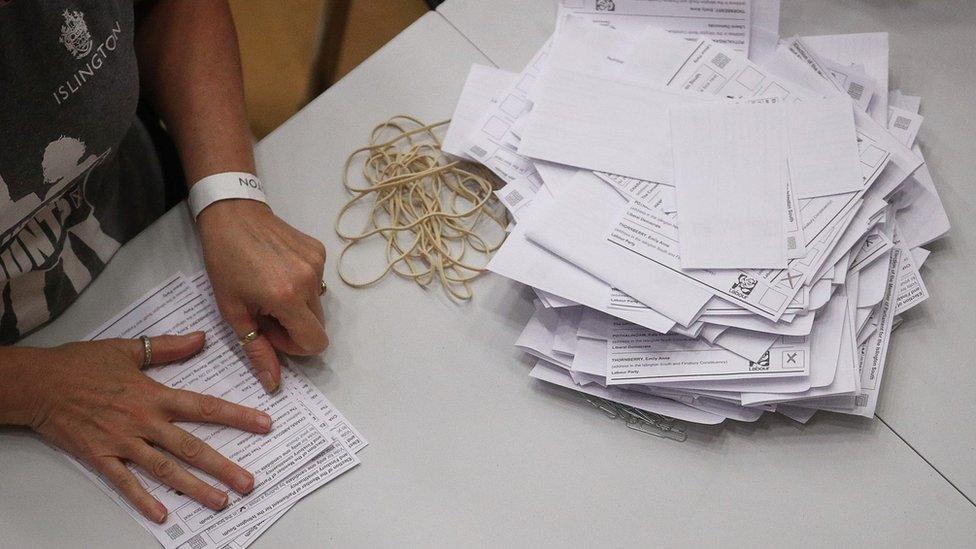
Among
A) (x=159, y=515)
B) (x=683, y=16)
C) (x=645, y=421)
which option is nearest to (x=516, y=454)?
(x=645, y=421)

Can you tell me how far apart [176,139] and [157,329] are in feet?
0.81

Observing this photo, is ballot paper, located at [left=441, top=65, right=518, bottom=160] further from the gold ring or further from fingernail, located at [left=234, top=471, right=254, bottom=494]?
fingernail, located at [left=234, top=471, right=254, bottom=494]

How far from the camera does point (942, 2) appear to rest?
4.25 ft

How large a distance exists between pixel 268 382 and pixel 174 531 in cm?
19

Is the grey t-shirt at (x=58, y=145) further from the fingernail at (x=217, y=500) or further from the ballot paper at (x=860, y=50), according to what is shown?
the ballot paper at (x=860, y=50)

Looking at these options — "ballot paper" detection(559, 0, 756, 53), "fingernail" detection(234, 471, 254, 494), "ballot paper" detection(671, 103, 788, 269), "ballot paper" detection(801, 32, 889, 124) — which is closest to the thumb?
"fingernail" detection(234, 471, 254, 494)

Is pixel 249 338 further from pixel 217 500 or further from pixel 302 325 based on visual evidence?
pixel 217 500

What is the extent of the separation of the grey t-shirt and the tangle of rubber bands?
0.97 ft

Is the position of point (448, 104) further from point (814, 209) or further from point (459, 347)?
point (814, 209)

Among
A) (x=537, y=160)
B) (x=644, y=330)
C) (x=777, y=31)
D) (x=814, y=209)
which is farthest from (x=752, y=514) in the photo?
(x=777, y=31)

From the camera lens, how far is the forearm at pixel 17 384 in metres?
0.95

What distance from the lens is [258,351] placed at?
1.01m

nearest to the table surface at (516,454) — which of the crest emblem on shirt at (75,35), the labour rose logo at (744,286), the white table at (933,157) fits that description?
the white table at (933,157)

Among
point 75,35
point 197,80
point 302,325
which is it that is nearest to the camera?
point 75,35
